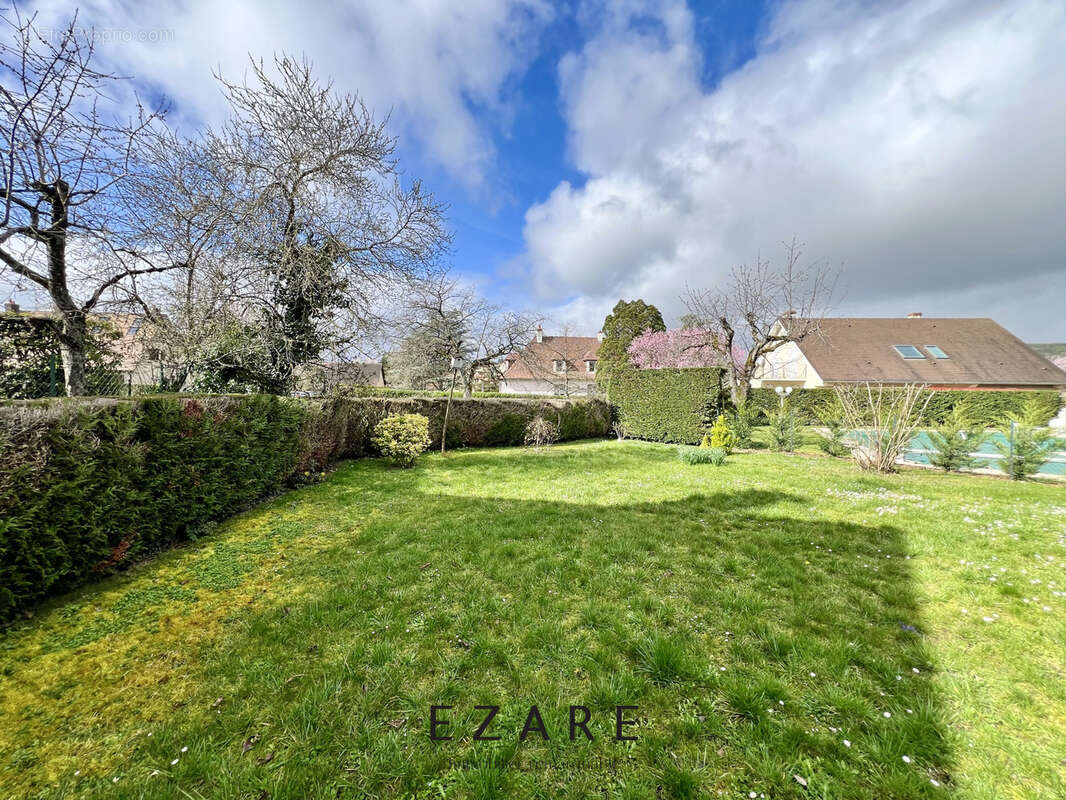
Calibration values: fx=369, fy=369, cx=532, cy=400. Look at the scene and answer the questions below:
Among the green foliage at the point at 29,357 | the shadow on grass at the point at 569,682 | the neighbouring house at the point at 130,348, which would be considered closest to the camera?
the shadow on grass at the point at 569,682

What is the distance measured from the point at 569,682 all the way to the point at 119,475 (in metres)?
4.18

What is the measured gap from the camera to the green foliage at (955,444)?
806 centimetres

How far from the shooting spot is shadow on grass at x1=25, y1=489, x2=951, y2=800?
5.33ft

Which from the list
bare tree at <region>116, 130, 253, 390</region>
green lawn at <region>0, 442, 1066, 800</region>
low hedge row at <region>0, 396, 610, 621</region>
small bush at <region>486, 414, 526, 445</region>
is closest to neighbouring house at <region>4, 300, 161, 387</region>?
bare tree at <region>116, 130, 253, 390</region>

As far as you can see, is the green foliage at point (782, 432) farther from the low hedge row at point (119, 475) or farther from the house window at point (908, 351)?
the house window at point (908, 351)

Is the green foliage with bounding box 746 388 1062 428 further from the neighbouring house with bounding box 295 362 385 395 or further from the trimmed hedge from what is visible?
Answer: the neighbouring house with bounding box 295 362 385 395

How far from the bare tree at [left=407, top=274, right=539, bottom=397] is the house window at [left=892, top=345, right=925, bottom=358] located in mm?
23223

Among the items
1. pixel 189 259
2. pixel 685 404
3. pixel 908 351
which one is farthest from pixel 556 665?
pixel 908 351

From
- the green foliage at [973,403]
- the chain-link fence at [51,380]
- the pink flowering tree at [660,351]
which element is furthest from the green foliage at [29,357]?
the pink flowering tree at [660,351]

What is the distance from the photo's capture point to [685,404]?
12.6 metres

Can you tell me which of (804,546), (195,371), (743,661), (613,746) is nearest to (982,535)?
(804,546)

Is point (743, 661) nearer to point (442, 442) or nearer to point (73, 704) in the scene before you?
point (73, 704)

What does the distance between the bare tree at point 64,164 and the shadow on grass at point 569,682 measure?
200 inches

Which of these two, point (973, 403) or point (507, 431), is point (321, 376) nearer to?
point (507, 431)
